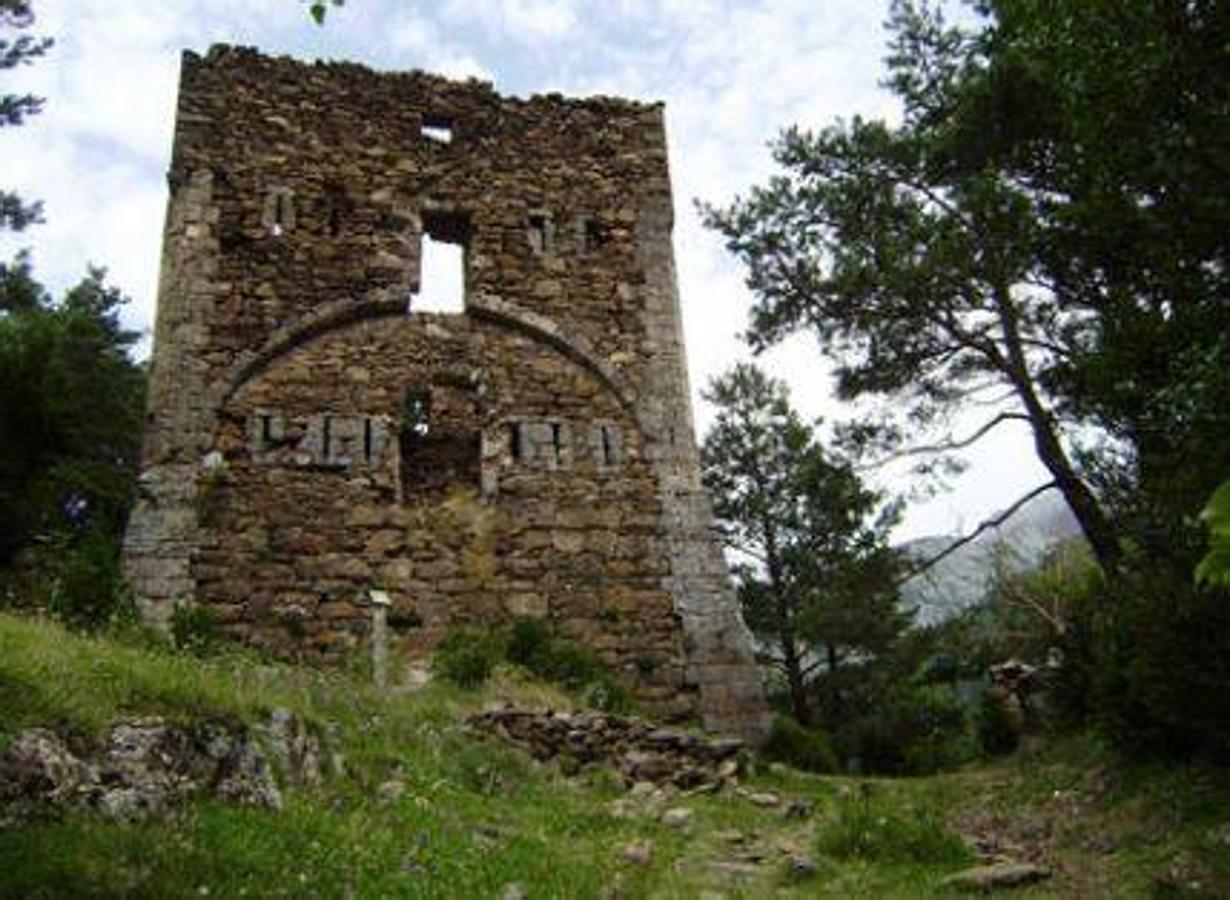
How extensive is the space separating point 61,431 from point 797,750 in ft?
26.2

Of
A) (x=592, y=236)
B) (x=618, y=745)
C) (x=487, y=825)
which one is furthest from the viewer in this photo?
(x=592, y=236)

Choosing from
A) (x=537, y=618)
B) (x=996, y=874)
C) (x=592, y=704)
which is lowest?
(x=996, y=874)

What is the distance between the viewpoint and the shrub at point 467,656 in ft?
32.9

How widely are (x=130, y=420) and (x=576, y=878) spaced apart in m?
9.31

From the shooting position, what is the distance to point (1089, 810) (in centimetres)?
843

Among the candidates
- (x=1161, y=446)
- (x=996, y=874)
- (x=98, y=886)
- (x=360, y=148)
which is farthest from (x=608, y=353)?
(x=98, y=886)

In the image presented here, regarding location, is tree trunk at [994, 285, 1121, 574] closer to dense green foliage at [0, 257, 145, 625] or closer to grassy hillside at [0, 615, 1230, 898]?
grassy hillside at [0, 615, 1230, 898]

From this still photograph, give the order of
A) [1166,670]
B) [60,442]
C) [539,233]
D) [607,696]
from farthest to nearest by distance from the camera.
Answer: [539,233], [60,442], [607,696], [1166,670]

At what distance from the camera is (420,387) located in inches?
476

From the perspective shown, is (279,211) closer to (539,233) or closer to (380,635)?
(539,233)

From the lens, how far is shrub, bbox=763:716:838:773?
10.9 meters

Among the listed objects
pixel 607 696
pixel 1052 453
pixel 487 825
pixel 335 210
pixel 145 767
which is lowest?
pixel 487 825

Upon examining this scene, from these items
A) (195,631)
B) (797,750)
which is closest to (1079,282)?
(797,750)

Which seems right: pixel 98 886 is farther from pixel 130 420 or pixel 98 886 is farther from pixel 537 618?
pixel 130 420
